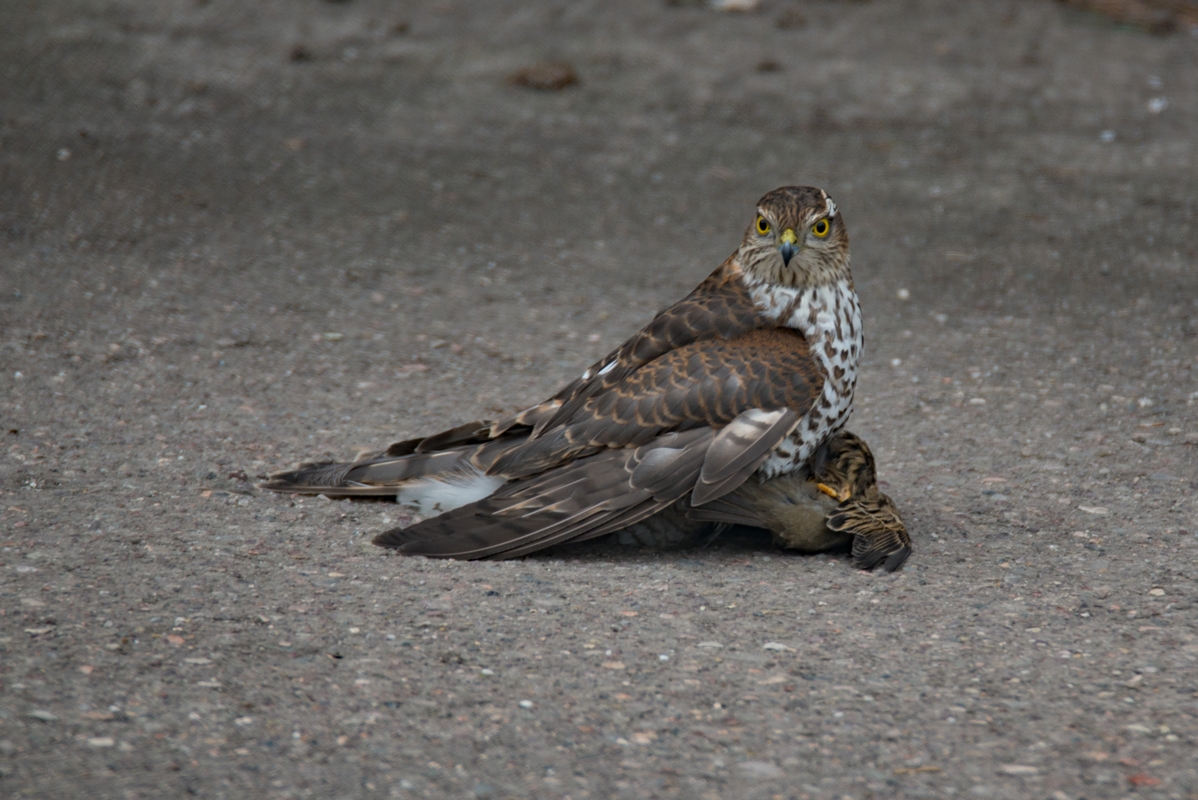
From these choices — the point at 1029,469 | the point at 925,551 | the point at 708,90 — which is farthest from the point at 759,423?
the point at 708,90

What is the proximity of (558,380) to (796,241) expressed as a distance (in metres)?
1.86

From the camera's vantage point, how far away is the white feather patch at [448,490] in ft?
14.6

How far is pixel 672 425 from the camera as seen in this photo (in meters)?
4.18

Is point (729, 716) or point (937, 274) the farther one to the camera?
point (937, 274)

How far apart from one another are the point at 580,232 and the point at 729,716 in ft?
15.8

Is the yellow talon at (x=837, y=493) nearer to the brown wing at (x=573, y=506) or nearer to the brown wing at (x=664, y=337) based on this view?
the brown wing at (x=573, y=506)

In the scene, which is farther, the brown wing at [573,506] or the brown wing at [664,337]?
the brown wing at [664,337]

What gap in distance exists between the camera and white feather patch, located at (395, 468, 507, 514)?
4.44 metres

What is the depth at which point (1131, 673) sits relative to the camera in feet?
11.2

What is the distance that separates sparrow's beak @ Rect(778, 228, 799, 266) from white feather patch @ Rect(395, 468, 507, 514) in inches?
48.4

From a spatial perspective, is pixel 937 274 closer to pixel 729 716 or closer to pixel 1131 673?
pixel 1131 673

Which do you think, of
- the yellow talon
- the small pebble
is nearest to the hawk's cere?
the yellow talon

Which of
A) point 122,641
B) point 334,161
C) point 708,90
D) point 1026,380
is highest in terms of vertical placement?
point 708,90

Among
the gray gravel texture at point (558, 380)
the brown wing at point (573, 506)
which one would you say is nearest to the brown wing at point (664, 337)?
the brown wing at point (573, 506)
